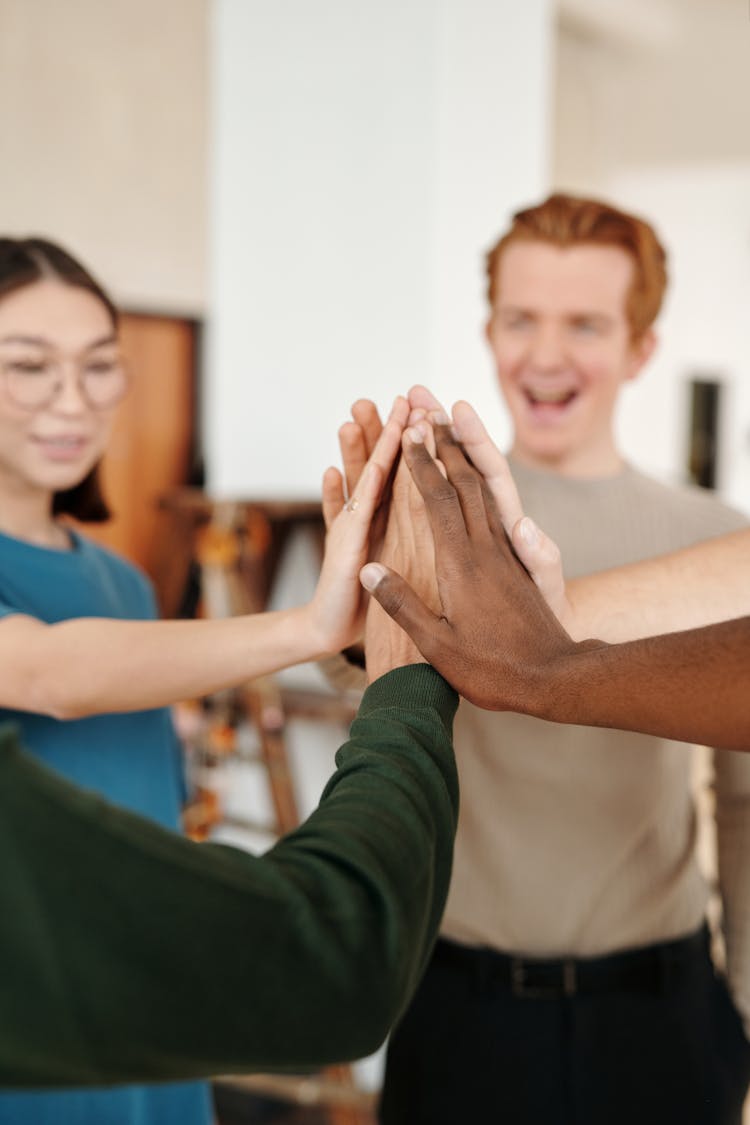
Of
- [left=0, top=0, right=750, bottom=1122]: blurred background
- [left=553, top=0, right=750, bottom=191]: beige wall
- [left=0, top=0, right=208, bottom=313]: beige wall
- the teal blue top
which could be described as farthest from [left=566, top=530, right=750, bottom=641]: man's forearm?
[left=553, top=0, right=750, bottom=191]: beige wall

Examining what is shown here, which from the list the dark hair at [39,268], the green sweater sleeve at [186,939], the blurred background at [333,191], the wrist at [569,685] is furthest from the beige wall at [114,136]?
the green sweater sleeve at [186,939]

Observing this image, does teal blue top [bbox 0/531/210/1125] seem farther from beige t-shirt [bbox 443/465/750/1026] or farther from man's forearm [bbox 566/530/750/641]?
man's forearm [bbox 566/530/750/641]

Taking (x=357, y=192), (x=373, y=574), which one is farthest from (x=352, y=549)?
(x=357, y=192)

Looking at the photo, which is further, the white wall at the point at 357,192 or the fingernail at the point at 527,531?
the white wall at the point at 357,192

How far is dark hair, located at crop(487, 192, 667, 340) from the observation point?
4.88ft

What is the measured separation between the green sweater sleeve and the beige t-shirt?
27.9 inches

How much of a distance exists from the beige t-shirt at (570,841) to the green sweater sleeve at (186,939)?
709 mm

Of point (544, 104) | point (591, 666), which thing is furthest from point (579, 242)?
point (544, 104)

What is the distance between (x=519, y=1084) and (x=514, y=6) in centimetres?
193

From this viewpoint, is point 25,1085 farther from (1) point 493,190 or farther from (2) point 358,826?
(1) point 493,190

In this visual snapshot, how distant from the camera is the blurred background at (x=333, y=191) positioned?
2344mm

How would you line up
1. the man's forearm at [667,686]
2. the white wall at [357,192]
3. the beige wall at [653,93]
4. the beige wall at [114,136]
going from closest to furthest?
the man's forearm at [667,686], the white wall at [357,192], the beige wall at [114,136], the beige wall at [653,93]

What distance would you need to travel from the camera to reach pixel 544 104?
247 centimetres

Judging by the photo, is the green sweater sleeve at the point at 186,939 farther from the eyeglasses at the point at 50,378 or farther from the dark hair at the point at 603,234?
the dark hair at the point at 603,234
